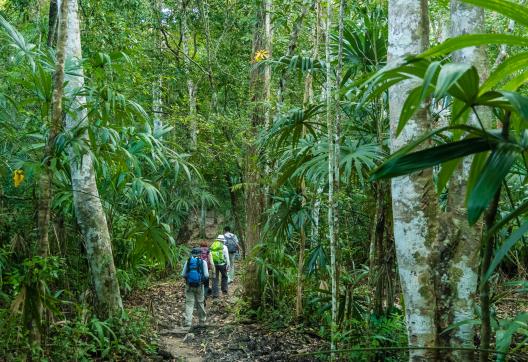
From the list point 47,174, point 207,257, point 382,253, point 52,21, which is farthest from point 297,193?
point 52,21

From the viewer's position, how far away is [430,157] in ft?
4.58

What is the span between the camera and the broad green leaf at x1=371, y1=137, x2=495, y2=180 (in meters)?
1.38

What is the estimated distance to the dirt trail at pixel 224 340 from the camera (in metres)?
6.50

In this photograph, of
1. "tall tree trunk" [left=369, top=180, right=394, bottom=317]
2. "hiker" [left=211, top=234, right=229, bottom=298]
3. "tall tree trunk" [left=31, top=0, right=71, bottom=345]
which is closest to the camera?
"tall tree trunk" [left=31, top=0, right=71, bottom=345]

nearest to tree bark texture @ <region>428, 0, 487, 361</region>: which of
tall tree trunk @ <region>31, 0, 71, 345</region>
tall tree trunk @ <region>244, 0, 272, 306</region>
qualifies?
tall tree trunk @ <region>31, 0, 71, 345</region>

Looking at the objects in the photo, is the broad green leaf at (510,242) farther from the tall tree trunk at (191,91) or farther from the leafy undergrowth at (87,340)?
the tall tree trunk at (191,91)

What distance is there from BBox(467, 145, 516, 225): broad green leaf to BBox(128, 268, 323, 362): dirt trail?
15.6 feet

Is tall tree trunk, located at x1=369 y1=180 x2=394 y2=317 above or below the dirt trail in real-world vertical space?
above

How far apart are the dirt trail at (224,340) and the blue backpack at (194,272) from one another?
689 mm

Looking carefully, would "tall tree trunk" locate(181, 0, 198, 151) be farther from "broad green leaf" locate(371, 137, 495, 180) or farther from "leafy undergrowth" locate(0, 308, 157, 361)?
"broad green leaf" locate(371, 137, 495, 180)

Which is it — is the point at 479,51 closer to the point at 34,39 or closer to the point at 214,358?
Answer: the point at 214,358

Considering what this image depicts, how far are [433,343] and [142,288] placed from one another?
23.9ft

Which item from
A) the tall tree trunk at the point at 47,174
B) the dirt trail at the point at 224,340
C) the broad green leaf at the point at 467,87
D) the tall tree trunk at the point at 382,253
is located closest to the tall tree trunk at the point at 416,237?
the tall tree trunk at the point at 382,253

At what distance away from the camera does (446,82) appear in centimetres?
122
